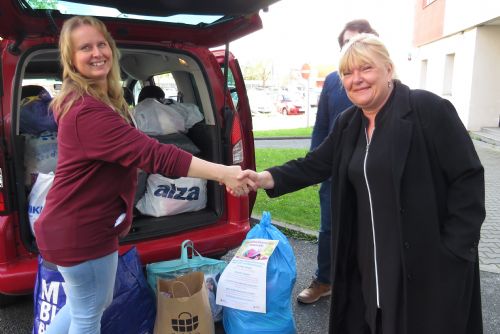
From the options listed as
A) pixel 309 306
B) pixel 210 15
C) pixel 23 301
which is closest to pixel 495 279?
pixel 309 306

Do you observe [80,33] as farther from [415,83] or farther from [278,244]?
[415,83]

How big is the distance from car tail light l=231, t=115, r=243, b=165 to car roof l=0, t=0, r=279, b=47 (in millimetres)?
633

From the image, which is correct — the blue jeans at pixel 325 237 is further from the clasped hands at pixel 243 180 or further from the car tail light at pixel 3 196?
the car tail light at pixel 3 196

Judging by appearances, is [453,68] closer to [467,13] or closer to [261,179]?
[467,13]

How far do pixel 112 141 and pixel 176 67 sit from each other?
229 centimetres

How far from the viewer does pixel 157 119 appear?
11.3ft

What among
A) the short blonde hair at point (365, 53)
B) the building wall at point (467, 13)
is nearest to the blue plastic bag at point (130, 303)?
the short blonde hair at point (365, 53)

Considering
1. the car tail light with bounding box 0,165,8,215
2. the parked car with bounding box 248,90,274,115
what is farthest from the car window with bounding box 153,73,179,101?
the parked car with bounding box 248,90,274,115

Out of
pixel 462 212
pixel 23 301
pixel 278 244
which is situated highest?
pixel 462 212

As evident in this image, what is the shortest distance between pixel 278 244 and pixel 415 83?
1718 centimetres

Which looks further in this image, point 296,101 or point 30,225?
point 296,101

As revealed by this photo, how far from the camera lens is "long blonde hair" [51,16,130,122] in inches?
68.5

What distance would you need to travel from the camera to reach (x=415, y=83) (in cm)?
1797

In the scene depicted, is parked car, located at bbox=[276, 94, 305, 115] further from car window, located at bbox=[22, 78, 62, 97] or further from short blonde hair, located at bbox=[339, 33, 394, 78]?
short blonde hair, located at bbox=[339, 33, 394, 78]
